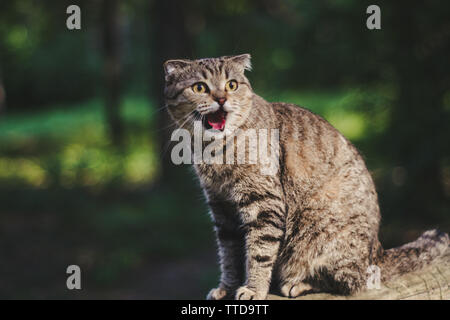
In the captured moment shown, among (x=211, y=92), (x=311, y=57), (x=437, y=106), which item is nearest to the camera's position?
(x=211, y=92)

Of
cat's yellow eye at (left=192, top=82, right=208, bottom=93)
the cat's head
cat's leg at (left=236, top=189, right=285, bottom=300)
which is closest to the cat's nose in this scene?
the cat's head

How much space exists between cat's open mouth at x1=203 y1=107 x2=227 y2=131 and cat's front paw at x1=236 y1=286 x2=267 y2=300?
0.98m

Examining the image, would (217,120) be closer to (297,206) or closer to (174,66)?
(174,66)

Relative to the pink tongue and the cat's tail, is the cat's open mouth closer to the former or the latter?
the pink tongue

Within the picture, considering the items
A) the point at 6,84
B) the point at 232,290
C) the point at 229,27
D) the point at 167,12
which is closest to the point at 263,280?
the point at 232,290

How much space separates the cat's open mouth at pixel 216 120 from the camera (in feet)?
8.57

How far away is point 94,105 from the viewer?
653 inches

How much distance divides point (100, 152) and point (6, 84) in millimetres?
7708

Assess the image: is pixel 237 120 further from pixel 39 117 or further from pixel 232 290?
pixel 39 117

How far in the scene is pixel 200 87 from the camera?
8.60 feet

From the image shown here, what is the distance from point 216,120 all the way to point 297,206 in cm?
74

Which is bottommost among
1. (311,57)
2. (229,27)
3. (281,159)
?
(281,159)

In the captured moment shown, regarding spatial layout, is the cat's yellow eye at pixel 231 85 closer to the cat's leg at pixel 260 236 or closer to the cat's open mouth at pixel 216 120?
the cat's open mouth at pixel 216 120

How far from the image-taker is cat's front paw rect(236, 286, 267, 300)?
278cm
